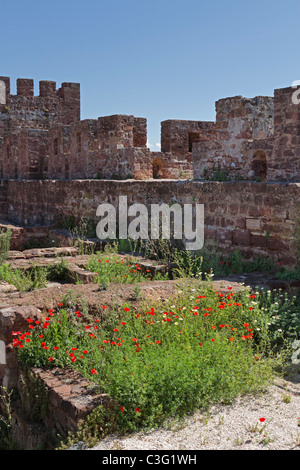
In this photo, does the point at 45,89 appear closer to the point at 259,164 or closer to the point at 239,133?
the point at 239,133

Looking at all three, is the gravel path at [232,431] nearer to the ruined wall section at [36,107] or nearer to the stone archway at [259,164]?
the stone archway at [259,164]

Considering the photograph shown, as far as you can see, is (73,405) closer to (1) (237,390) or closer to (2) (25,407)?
(2) (25,407)

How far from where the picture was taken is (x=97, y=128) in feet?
38.0

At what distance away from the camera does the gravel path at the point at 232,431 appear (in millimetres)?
3219

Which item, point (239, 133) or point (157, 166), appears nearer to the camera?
point (239, 133)

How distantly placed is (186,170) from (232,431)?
9990 millimetres

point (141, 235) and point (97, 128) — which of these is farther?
point (97, 128)

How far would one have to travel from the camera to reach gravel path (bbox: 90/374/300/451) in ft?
10.6

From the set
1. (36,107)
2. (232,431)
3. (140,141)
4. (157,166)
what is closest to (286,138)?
(232,431)

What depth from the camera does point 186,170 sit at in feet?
42.4

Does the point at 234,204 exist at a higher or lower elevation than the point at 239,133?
lower

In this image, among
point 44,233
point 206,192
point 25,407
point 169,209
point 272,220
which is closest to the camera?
point 25,407

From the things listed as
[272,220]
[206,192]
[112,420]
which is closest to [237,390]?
[112,420]

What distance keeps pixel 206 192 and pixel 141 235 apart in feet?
5.54
